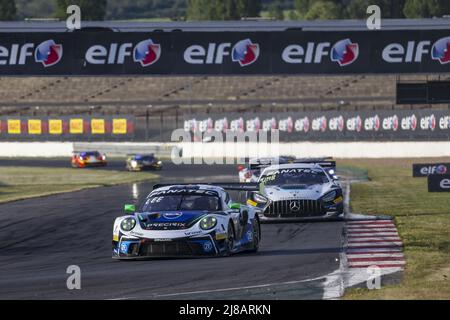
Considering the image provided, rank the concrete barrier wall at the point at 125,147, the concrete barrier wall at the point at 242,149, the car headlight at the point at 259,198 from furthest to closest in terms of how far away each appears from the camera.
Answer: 1. the concrete barrier wall at the point at 125,147
2. the concrete barrier wall at the point at 242,149
3. the car headlight at the point at 259,198

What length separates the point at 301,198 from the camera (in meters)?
23.5

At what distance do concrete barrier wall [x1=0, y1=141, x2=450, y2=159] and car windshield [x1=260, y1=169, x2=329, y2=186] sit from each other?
42595 mm

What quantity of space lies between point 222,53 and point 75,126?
47717 millimetres

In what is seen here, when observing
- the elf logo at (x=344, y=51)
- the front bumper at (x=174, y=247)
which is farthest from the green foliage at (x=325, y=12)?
the front bumper at (x=174, y=247)

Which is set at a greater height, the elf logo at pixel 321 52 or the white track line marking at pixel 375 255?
the elf logo at pixel 321 52

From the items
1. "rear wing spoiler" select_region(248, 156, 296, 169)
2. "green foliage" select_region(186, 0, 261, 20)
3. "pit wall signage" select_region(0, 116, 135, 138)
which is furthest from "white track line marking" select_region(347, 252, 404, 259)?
"green foliage" select_region(186, 0, 261, 20)

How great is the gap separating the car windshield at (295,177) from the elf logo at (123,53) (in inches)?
319

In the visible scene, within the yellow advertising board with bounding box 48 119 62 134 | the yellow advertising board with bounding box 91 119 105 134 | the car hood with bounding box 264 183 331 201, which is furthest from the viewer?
the yellow advertising board with bounding box 48 119 62 134

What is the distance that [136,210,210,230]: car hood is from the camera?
16797mm

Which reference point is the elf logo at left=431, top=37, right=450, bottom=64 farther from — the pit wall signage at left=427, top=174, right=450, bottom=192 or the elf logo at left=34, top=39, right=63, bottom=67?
the elf logo at left=34, top=39, right=63, bottom=67

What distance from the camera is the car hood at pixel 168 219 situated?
55.1 feet

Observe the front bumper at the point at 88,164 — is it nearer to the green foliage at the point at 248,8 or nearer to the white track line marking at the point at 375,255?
the white track line marking at the point at 375,255

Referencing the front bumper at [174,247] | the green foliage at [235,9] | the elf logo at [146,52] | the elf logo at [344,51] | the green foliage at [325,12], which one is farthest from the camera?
the green foliage at [325,12]
